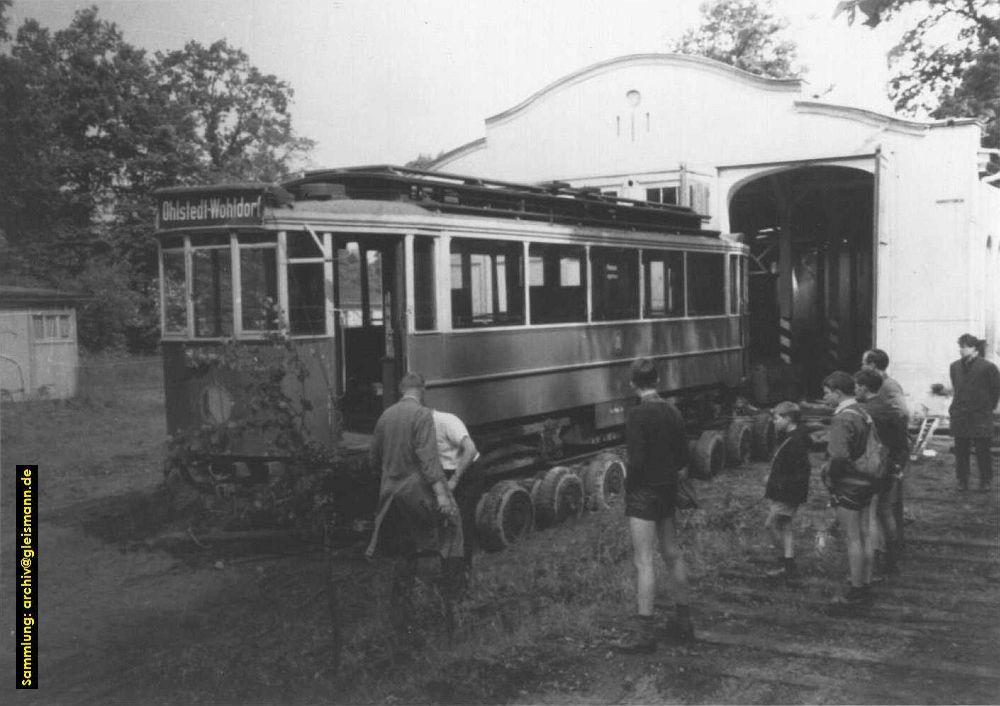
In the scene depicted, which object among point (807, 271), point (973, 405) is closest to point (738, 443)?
point (973, 405)

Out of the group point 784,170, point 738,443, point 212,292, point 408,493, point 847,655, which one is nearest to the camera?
point 847,655

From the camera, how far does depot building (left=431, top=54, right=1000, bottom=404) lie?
16.4 metres

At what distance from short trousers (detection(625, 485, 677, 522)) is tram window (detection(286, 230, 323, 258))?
12.7 ft

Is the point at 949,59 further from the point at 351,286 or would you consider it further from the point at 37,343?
the point at 37,343

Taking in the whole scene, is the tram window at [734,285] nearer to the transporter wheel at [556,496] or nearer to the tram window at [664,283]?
the tram window at [664,283]

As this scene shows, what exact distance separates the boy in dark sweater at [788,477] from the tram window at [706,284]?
678cm

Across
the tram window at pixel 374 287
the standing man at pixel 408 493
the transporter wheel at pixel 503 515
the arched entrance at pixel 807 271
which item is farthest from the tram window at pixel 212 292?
the arched entrance at pixel 807 271

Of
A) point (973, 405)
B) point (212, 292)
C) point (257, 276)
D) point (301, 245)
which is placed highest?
point (301, 245)

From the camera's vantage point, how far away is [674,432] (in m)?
6.45

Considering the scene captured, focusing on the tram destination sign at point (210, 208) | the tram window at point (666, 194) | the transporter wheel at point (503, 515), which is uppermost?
the tram window at point (666, 194)

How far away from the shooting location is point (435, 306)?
9.59 metres

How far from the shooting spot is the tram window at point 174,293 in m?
9.31

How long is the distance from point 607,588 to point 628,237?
610 cm

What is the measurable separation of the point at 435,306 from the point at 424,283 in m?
0.24
